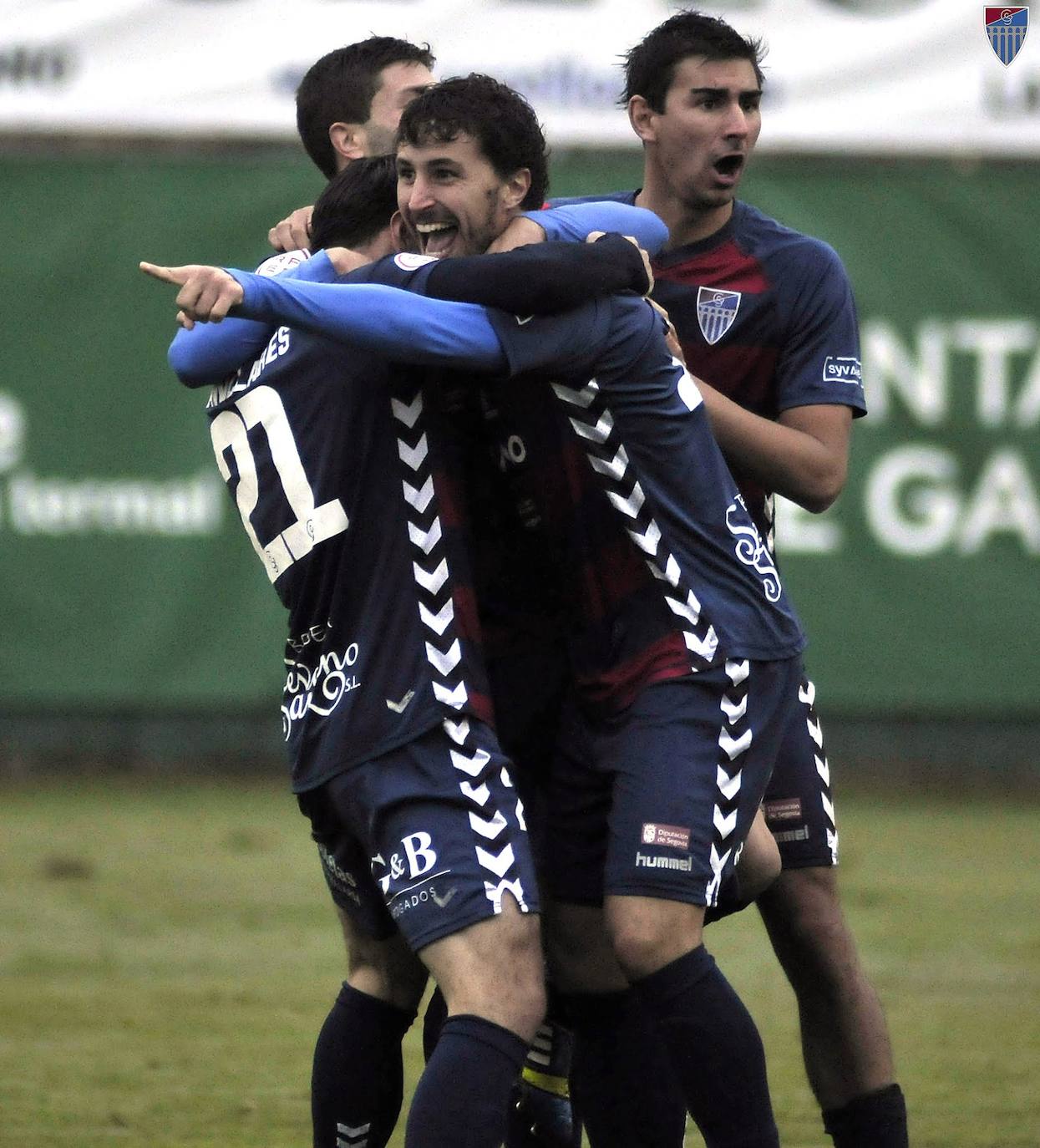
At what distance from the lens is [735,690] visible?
12.1ft

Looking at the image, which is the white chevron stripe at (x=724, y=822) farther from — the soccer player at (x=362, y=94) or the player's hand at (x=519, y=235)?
the soccer player at (x=362, y=94)

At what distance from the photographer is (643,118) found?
14.4ft

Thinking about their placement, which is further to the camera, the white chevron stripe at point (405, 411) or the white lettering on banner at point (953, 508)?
the white lettering on banner at point (953, 508)

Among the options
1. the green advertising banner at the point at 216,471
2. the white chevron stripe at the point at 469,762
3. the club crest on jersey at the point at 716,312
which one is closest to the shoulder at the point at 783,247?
the club crest on jersey at the point at 716,312

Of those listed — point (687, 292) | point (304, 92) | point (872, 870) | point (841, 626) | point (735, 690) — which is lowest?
point (872, 870)

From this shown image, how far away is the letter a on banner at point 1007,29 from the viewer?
8.81m

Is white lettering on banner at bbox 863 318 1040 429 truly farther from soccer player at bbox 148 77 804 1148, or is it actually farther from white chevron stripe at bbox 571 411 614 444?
white chevron stripe at bbox 571 411 614 444

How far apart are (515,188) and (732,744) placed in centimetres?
107

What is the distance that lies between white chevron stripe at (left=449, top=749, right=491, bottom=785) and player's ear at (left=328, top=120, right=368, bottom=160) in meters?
1.61

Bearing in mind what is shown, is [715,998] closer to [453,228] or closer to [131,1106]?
[453,228]

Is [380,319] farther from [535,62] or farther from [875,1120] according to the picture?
[535,62]

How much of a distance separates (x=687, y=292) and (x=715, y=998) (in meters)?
1.43

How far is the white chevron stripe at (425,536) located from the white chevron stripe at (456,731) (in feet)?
0.94

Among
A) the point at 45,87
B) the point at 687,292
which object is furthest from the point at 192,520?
the point at 687,292
